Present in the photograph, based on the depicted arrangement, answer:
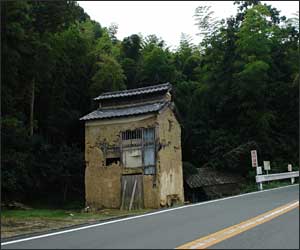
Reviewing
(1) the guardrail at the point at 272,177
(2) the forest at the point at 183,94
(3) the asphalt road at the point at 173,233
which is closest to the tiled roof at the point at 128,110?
(2) the forest at the point at 183,94

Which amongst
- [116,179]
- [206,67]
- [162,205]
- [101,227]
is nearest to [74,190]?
[116,179]

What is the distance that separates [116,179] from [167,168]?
3018 mm

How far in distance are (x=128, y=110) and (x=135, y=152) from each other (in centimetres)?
278

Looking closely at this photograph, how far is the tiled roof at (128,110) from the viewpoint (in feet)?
80.5

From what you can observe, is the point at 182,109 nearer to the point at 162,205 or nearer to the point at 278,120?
the point at 278,120

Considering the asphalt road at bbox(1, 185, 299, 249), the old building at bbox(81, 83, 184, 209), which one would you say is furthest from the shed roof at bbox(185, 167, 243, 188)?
the asphalt road at bbox(1, 185, 299, 249)

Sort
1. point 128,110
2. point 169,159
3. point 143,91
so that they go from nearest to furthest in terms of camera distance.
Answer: point 169,159
point 128,110
point 143,91

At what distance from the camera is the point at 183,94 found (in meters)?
39.3

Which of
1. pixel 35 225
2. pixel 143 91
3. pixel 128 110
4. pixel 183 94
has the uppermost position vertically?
pixel 183 94

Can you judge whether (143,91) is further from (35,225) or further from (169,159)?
(35,225)

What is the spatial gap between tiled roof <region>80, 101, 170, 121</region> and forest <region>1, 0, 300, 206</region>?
5.15m

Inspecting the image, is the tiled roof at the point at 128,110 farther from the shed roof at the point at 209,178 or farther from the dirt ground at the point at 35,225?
the dirt ground at the point at 35,225

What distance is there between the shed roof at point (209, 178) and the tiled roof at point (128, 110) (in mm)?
9366

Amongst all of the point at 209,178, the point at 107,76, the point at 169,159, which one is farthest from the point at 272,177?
the point at 107,76
